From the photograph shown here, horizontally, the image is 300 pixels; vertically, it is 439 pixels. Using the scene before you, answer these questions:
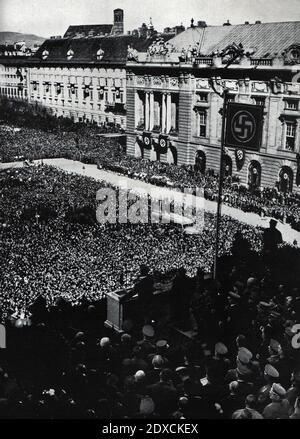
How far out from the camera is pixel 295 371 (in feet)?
46.7

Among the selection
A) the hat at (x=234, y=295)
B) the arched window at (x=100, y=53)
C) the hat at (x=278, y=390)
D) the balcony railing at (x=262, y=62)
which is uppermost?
the arched window at (x=100, y=53)

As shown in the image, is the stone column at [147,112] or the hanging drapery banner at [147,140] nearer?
the stone column at [147,112]

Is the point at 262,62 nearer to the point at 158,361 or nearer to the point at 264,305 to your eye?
the point at 264,305

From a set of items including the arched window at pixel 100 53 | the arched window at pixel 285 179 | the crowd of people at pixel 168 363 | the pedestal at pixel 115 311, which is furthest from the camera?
the arched window at pixel 100 53

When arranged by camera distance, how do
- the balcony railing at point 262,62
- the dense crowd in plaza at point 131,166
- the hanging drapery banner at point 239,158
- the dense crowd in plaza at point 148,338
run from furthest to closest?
the hanging drapery banner at point 239,158, the balcony railing at point 262,62, the dense crowd in plaza at point 131,166, the dense crowd in plaza at point 148,338

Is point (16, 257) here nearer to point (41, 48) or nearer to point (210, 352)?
point (210, 352)

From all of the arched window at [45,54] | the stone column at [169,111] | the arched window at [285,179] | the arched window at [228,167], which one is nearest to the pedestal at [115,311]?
the arched window at [285,179]

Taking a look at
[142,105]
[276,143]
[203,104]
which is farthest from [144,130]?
[276,143]

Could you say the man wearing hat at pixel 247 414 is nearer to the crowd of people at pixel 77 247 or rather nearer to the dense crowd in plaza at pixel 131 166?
the crowd of people at pixel 77 247

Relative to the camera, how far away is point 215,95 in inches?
1984

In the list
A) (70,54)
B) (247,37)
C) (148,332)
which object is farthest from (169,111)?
(148,332)

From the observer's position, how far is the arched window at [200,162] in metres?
52.9

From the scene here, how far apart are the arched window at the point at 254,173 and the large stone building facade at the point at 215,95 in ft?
0.30

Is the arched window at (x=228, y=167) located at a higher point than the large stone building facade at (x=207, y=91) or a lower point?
lower
